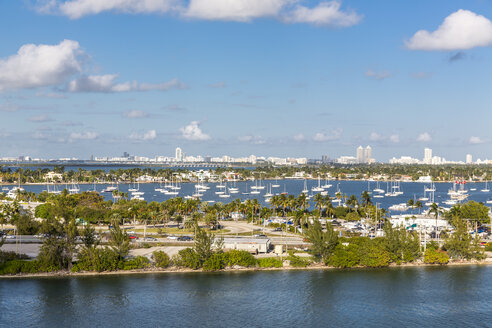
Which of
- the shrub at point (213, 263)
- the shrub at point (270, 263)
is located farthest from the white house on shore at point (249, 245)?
the shrub at point (213, 263)

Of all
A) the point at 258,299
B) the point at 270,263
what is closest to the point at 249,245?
the point at 270,263

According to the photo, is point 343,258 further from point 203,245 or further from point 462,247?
point 203,245

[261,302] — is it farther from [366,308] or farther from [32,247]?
[32,247]

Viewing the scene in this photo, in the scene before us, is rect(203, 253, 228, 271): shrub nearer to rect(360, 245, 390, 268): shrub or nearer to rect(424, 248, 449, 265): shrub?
rect(360, 245, 390, 268): shrub

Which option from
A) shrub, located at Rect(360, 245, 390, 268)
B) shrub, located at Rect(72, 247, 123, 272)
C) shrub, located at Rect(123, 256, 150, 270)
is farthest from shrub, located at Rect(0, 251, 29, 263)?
shrub, located at Rect(360, 245, 390, 268)

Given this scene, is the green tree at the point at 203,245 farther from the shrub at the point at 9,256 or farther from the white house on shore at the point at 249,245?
the shrub at the point at 9,256

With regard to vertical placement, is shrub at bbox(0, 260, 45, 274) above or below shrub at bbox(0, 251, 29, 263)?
below
